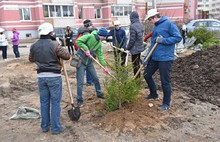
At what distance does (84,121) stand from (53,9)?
98.5 ft

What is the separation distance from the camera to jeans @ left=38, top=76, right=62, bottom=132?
3.63m

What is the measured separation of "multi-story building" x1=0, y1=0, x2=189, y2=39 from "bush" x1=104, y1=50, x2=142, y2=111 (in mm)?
22695

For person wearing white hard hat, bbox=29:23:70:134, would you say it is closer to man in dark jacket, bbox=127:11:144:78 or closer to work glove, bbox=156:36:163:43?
work glove, bbox=156:36:163:43

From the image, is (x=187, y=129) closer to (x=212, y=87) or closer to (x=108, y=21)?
(x=212, y=87)

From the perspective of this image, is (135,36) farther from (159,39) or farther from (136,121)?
(136,121)

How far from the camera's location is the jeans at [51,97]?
3633mm

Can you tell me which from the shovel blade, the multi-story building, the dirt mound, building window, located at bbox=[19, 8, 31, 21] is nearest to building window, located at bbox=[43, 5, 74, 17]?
the multi-story building

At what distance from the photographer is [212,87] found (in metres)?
5.69

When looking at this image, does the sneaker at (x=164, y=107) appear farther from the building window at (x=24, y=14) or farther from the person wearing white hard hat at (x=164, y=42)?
the building window at (x=24, y=14)

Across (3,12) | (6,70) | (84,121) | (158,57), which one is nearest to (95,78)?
(84,121)

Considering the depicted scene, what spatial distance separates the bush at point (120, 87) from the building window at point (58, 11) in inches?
1155

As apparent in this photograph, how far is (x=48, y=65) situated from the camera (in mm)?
3578

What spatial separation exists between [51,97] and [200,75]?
4.42 meters

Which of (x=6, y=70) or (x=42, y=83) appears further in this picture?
(x=6, y=70)
